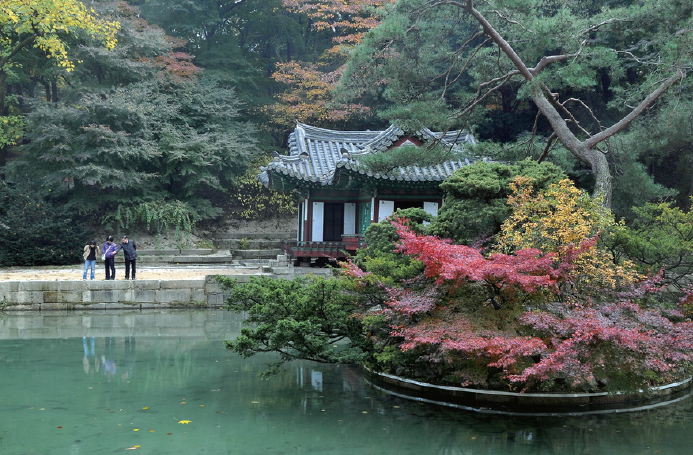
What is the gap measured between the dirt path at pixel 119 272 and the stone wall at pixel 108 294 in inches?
47.0

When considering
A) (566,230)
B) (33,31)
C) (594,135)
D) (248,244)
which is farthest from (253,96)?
(566,230)

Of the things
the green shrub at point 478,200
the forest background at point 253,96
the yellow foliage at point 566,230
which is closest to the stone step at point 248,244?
the forest background at point 253,96

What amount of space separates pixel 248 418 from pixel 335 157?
13.4 metres

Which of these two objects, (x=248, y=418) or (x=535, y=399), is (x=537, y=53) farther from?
(x=248, y=418)

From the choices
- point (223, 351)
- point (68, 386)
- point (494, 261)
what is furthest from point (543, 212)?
point (68, 386)

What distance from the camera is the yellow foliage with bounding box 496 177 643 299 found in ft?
23.0

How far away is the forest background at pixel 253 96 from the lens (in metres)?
11.5

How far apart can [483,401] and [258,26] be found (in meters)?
26.6

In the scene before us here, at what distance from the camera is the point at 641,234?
9117 millimetres

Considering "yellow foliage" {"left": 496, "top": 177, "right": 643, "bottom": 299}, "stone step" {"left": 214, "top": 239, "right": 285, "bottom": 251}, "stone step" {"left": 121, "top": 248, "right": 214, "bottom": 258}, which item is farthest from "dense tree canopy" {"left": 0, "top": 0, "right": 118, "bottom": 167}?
"yellow foliage" {"left": 496, "top": 177, "right": 643, "bottom": 299}

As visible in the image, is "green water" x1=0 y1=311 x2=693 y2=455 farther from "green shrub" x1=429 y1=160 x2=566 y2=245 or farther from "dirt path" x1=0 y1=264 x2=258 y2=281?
"dirt path" x1=0 y1=264 x2=258 y2=281

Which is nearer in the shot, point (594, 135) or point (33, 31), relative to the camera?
point (594, 135)

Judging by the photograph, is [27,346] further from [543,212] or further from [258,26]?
[258,26]

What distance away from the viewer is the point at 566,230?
695 cm
